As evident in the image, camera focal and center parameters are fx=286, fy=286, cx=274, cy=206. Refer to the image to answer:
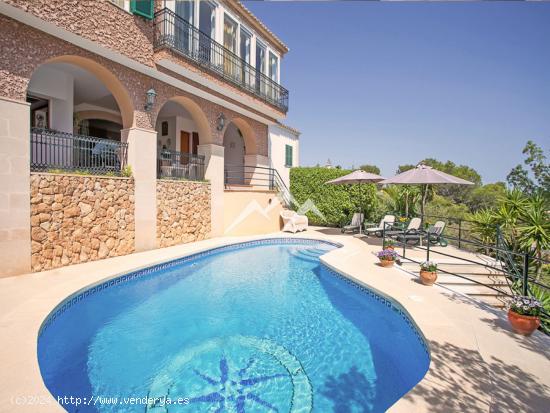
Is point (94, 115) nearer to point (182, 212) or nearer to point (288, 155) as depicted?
point (182, 212)

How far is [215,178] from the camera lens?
13.3m

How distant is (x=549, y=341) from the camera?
4145 millimetres

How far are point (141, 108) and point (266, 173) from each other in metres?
8.67

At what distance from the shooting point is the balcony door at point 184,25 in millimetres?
10547

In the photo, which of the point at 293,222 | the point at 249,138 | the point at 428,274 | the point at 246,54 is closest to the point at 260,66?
the point at 246,54

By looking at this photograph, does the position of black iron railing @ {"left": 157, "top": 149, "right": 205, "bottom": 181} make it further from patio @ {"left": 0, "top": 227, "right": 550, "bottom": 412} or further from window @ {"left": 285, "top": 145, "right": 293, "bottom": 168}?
window @ {"left": 285, "top": 145, "right": 293, "bottom": 168}

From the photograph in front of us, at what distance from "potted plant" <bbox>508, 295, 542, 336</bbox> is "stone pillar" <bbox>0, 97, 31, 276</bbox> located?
33.4 ft

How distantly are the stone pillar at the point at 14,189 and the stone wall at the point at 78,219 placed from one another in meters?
0.20

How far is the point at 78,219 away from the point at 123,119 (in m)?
3.79

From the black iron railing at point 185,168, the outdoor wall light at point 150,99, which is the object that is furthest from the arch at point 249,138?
the outdoor wall light at point 150,99

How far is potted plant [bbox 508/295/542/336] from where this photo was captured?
13.8ft

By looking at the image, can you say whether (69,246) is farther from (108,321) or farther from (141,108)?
(141,108)

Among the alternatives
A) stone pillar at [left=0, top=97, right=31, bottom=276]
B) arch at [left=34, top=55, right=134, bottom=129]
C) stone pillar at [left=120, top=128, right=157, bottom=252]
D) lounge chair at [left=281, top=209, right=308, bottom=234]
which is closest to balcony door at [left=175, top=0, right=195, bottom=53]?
arch at [left=34, top=55, right=134, bottom=129]

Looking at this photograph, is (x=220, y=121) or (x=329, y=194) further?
(x=329, y=194)
